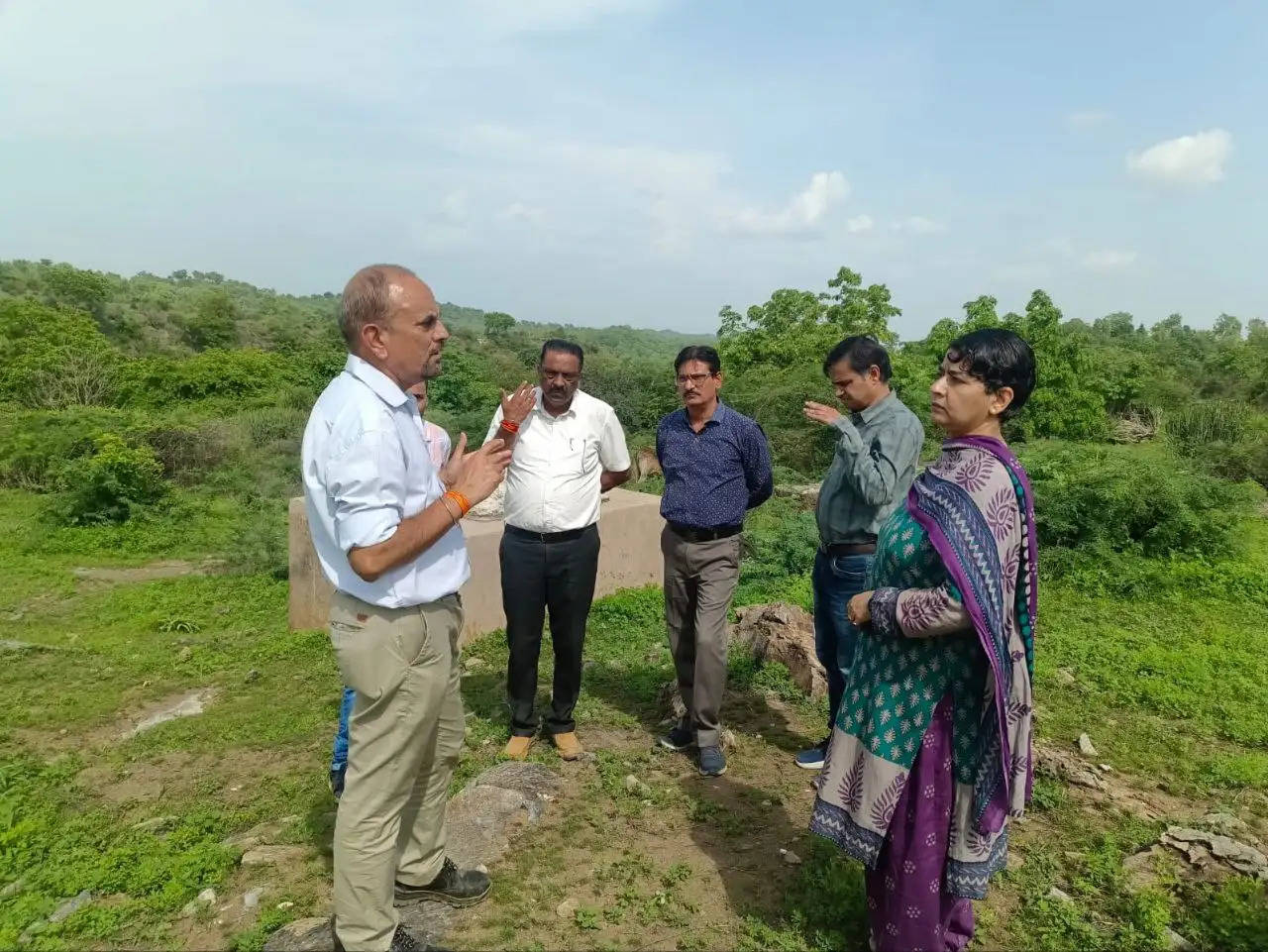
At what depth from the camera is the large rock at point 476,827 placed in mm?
2391

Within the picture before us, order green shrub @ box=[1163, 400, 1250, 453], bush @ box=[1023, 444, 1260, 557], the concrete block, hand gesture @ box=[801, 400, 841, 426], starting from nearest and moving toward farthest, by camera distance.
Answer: hand gesture @ box=[801, 400, 841, 426] < the concrete block < bush @ box=[1023, 444, 1260, 557] < green shrub @ box=[1163, 400, 1250, 453]

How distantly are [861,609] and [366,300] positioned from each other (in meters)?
1.57

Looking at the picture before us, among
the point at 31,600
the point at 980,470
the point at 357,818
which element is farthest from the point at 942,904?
the point at 31,600

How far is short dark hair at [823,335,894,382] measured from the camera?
3242mm

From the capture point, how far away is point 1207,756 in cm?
395

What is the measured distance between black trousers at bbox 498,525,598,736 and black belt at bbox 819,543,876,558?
1.05 meters

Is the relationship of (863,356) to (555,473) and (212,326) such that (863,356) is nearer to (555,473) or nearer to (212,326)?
(555,473)

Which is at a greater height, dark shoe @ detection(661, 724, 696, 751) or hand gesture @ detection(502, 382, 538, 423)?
hand gesture @ detection(502, 382, 538, 423)

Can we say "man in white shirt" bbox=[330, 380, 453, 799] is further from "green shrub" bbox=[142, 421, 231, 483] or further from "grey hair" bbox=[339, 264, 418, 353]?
"green shrub" bbox=[142, 421, 231, 483]

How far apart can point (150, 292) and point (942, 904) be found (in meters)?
47.8

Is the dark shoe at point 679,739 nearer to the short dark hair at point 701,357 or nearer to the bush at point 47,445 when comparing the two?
the short dark hair at point 701,357

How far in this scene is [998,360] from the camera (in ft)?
6.66

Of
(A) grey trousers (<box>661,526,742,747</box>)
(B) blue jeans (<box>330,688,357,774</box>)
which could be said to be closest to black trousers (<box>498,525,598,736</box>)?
(A) grey trousers (<box>661,526,742,747</box>)

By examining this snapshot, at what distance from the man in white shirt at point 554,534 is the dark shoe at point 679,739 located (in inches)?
17.1
